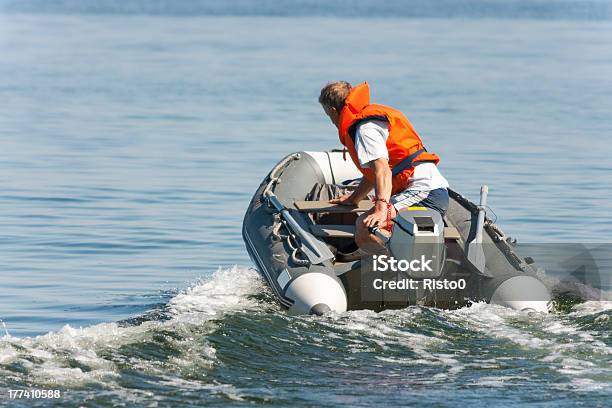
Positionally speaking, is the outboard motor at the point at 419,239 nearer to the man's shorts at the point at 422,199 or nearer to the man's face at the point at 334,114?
the man's shorts at the point at 422,199

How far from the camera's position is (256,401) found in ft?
16.3

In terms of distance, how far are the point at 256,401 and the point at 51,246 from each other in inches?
189

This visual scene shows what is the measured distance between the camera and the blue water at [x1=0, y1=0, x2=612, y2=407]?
5293 millimetres

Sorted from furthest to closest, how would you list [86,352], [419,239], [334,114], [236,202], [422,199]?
[236,202]
[334,114]
[422,199]
[419,239]
[86,352]

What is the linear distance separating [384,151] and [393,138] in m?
0.21

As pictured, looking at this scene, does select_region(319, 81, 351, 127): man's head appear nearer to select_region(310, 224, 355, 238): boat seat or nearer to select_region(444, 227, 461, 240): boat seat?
select_region(310, 224, 355, 238): boat seat

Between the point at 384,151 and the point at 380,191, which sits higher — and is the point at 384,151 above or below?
above

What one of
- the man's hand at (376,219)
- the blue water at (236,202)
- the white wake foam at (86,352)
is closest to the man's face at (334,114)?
the man's hand at (376,219)

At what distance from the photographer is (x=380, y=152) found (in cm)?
662

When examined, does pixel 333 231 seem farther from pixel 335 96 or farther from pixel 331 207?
pixel 335 96

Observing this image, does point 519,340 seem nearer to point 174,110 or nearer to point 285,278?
point 285,278

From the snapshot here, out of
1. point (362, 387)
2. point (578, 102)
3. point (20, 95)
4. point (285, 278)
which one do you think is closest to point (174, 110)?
point (20, 95)

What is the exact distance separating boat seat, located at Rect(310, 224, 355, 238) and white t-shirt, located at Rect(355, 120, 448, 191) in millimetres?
441

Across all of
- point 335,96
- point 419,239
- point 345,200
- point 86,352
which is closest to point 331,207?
point 345,200
